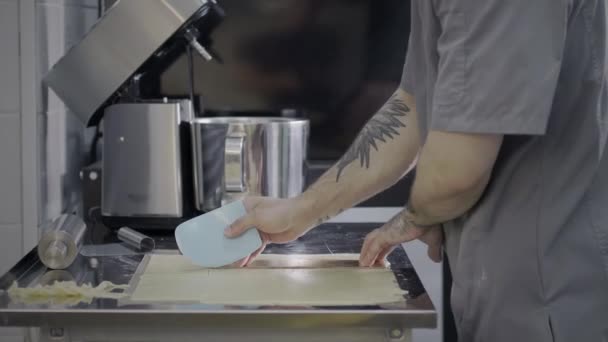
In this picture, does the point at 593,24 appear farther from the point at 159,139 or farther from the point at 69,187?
the point at 69,187

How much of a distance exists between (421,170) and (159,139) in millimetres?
639

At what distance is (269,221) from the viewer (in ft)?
3.92

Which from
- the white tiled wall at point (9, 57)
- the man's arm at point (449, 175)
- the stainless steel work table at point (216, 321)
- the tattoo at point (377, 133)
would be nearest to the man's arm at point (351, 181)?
the tattoo at point (377, 133)

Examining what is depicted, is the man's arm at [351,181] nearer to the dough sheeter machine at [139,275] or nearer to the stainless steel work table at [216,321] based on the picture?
the dough sheeter machine at [139,275]

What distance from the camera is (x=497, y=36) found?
0.88 meters

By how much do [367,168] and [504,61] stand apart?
0.37 m

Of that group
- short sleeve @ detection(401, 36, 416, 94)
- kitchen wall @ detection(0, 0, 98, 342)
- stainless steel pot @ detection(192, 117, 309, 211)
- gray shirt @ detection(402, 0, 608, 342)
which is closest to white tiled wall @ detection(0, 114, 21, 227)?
kitchen wall @ detection(0, 0, 98, 342)

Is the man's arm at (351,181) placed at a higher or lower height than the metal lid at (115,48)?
lower

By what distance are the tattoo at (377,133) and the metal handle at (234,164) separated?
28 centimetres

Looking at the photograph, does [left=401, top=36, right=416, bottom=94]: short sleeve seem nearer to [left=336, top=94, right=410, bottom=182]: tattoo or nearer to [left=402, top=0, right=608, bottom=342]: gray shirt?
[left=336, top=94, right=410, bottom=182]: tattoo

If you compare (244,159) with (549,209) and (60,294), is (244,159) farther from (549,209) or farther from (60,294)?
(549,209)

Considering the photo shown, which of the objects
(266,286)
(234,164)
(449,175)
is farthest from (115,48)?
(449,175)

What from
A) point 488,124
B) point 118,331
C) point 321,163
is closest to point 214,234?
point 118,331

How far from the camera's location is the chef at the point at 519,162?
89 centimetres
